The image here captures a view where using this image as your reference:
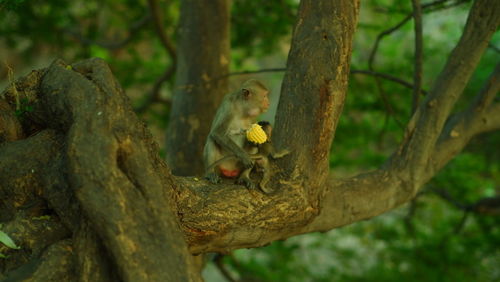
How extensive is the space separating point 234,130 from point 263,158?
0.74m

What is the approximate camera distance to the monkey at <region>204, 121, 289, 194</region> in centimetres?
360

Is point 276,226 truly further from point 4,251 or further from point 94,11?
point 94,11

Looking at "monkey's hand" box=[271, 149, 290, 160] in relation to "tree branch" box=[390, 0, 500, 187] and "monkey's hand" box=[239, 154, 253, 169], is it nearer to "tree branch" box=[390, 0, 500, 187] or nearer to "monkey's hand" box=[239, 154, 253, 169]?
"monkey's hand" box=[239, 154, 253, 169]

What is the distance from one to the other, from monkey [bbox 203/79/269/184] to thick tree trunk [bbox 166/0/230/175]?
1.26 metres

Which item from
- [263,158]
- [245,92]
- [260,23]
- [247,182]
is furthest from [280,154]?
[260,23]

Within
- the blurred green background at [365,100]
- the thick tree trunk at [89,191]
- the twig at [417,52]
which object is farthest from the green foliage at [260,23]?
the thick tree trunk at [89,191]

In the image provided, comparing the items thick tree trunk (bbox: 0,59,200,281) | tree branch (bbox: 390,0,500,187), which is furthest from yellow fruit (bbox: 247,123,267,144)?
tree branch (bbox: 390,0,500,187)

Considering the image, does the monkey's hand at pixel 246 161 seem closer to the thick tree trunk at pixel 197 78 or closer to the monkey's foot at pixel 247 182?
the monkey's foot at pixel 247 182

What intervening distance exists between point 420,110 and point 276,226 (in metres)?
1.58

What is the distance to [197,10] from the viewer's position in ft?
19.8

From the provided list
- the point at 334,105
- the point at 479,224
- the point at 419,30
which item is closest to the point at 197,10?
the point at 419,30

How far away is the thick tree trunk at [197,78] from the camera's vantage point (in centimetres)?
589

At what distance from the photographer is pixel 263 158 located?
3840mm

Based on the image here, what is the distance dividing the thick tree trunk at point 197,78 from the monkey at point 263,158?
1.67 metres
